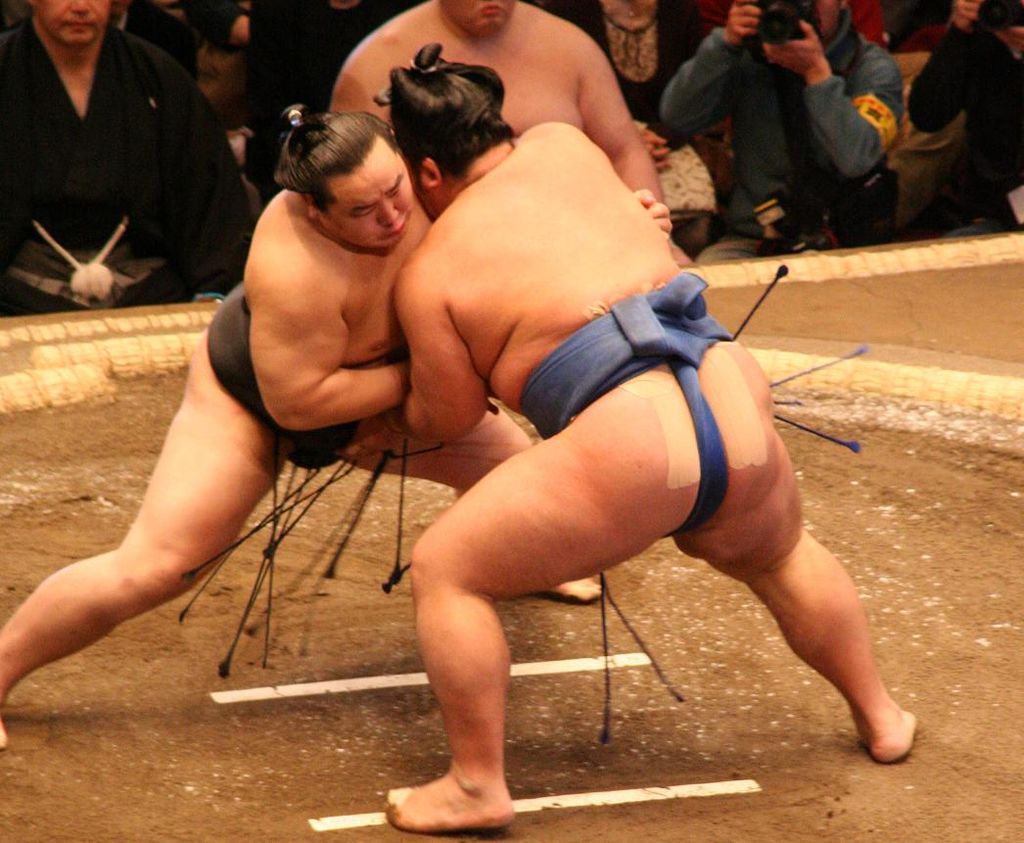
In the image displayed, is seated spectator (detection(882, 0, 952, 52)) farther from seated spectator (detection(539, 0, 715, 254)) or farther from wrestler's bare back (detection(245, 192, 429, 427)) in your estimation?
wrestler's bare back (detection(245, 192, 429, 427))

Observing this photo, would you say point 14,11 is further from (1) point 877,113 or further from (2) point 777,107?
(1) point 877,113

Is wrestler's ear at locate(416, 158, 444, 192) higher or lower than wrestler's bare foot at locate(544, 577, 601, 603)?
higher

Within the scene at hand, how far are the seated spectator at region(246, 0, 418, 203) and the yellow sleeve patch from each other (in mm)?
1170

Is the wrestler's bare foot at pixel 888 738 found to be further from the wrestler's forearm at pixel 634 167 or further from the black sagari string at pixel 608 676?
the wrestler's forearm at pixel 634 167

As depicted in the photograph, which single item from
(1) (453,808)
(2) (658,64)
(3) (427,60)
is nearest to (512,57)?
(3) (427,60)

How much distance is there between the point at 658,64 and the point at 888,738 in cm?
256

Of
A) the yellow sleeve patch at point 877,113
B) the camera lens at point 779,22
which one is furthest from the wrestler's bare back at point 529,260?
the yellow sleeve patch at point 877,113

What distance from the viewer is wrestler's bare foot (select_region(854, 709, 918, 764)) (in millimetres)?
2014

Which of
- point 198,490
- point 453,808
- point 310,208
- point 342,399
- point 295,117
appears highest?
point 295,117

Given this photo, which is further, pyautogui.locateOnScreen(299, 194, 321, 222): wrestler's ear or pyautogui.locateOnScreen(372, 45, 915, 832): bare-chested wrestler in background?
pyautogui.locateOnScreen(299, 194, 321, 222): wrestler's ear

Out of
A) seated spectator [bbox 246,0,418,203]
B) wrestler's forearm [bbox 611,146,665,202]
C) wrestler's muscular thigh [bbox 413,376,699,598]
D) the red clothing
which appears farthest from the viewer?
the red clothing

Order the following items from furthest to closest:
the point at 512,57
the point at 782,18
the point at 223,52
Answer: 1. the point at 223,52
2. the point at 782,18
3. the point at 512,57

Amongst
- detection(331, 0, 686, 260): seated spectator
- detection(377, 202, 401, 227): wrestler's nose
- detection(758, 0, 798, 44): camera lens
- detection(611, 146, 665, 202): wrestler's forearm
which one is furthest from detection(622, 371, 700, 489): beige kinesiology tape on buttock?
detection(758, 0, 798, 44): camera lens

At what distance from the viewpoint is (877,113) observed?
151 inches
